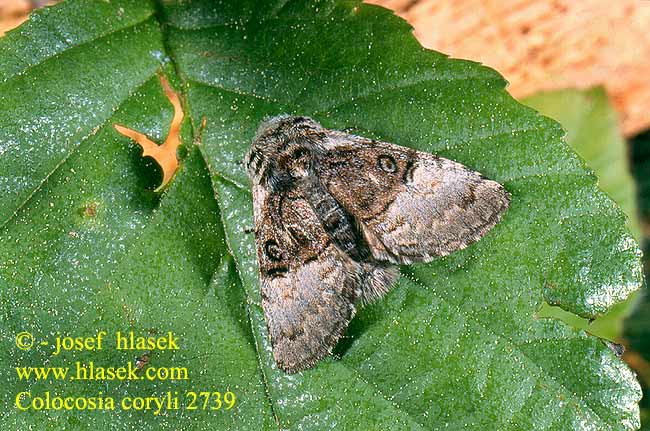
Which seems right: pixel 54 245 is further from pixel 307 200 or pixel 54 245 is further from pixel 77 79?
pixel 307 200

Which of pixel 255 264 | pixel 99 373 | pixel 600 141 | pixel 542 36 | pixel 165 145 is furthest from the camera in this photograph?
pixel 600 141

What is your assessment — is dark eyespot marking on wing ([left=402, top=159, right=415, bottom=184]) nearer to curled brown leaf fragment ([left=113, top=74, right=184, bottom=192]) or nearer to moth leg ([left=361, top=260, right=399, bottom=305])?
moth leg ([left=361, top=260, right=399, bottom=305])

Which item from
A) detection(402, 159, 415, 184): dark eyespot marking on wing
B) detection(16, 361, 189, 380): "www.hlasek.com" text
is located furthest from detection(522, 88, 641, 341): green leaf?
detection(16, 361, 189, 380): "www.hlasek.com" text

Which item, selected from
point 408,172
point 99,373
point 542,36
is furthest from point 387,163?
point 542,36

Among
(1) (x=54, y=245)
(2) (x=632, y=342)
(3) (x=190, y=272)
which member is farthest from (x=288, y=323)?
(2) (x=632, y=342)

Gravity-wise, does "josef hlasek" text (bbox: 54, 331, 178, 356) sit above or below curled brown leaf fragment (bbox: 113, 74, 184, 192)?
below

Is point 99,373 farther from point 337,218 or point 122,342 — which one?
point 337,218

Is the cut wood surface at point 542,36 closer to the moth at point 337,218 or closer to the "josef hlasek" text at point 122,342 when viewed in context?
the moth at point 337,218
